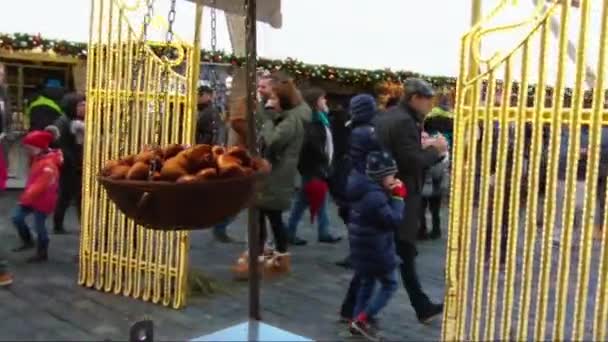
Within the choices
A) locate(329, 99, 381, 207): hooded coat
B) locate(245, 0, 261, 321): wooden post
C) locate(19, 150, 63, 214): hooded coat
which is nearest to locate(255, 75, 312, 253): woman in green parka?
locate(329, 99, 381, 207): hooded coat

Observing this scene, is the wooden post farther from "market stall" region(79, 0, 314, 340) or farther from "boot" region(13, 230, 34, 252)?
"boot" region(13, 230, 34, 252)

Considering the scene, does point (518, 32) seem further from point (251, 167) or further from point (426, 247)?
point (426, 247)

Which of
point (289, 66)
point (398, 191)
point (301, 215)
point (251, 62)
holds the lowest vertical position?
point (301, 215)

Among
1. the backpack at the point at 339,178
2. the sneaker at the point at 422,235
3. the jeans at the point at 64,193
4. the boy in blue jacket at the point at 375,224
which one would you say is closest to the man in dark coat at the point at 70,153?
the jeans at the point at 64,193

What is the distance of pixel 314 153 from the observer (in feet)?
23.9

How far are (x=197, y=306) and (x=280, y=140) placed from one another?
1.52 meters

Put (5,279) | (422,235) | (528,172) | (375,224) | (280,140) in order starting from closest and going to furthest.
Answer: (528,172) → (375,224) → (5,279) → (280,140) → (422,235)

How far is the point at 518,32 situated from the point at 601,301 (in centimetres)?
131

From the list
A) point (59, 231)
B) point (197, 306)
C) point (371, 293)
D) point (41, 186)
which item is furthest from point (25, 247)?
point (371, 293)

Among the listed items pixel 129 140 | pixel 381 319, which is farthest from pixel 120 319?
pixel 381 319

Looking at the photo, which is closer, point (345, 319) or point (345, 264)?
point (345, 319)

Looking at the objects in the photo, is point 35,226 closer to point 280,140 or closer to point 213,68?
point 213,68

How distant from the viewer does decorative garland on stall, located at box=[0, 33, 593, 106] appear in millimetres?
10711

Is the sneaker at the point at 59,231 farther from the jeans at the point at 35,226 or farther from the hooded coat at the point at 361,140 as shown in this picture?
the hooded coat at the point at 361,140
